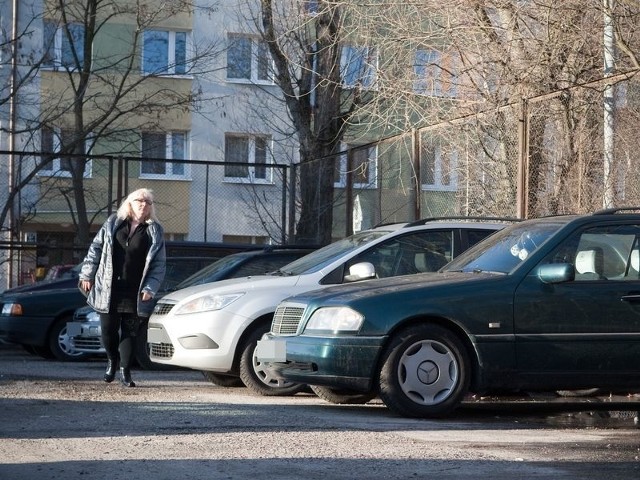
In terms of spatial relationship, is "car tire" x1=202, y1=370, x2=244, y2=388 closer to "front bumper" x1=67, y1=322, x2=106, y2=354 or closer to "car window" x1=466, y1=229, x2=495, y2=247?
"car window" x1=466, y1=229, x2=495, y2=247

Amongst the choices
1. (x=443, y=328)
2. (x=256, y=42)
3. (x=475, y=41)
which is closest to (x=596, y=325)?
(x=443, y=328)

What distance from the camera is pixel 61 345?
16.7m

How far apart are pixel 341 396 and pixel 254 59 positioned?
75.8 ft

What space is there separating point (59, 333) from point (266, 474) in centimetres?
1044

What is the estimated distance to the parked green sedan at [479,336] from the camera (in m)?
9.51

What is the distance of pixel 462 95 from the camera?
58.5 ft

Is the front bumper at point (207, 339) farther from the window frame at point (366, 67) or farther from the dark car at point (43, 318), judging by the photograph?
the window frame at point (366, 67)

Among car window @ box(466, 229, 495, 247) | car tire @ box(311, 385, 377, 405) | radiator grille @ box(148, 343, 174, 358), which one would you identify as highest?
car window @ box(466, 229, 495, 247)

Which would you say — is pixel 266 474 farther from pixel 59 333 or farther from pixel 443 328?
pixel 59 333

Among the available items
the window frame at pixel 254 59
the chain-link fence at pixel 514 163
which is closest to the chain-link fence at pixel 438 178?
the chain-link fence at pixel 514 163

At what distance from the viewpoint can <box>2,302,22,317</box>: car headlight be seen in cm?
1675

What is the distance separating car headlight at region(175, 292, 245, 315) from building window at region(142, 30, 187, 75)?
2453cm

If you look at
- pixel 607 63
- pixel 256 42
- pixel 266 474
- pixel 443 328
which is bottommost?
pixel 266 474

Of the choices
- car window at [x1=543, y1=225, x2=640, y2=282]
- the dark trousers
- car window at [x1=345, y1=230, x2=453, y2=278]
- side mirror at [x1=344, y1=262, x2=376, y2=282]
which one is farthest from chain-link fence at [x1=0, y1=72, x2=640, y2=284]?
the dark trousers
